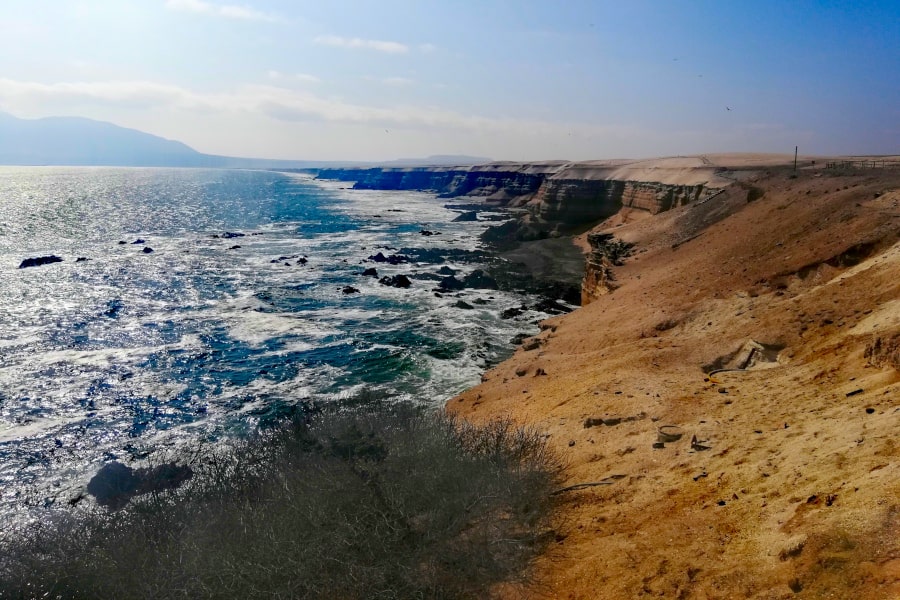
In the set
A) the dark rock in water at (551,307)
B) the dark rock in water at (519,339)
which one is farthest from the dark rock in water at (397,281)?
the dark rock in water at (519,339)

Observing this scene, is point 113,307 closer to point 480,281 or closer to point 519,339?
point 480,281

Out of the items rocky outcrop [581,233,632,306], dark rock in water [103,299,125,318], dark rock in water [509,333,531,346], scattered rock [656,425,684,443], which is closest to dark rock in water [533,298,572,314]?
rocky outcrop [581,233,632,306]

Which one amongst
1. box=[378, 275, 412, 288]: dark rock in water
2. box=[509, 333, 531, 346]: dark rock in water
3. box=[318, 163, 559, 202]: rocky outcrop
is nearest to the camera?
box=[509, 333, 531, 346]: dark rock in water

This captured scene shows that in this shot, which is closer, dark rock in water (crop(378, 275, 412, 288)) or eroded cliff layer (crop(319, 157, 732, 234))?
dark rock in water (crop(378, 275, 412, 288))

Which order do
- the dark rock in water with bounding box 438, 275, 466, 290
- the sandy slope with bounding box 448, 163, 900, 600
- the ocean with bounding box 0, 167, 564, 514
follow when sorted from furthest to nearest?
1. the dark rock in water with bounding box 438, 275, 466, 290
2. the ocean with bounding box 0, 167, 564, 514
3. the sandy slope with bounding box 448, 163, 900, 600

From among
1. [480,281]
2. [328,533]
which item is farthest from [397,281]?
[328,533]

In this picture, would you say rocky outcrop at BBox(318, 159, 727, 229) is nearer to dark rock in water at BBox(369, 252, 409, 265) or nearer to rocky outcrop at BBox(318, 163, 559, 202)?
rocky outcrop at BBox(318, 163, 559, 202)

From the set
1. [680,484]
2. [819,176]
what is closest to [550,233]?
[819,176]
